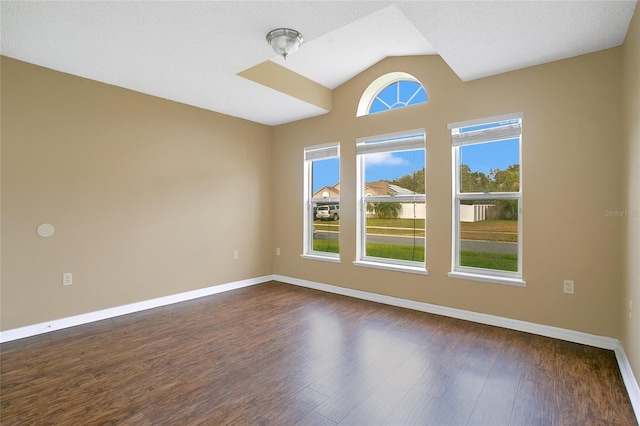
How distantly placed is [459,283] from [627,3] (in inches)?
103

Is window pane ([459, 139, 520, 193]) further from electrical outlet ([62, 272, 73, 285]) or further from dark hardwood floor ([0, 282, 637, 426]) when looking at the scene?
electrical outlet ([62, 272, 73, 285])

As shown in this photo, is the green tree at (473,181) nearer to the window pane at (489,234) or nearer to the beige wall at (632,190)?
the window pane at (489,234)

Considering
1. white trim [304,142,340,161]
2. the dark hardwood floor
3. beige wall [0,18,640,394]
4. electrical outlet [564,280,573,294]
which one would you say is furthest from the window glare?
the dark hardwood floor

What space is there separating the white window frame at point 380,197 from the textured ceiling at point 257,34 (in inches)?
34.2

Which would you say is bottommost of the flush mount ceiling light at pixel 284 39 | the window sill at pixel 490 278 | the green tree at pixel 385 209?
the window sill at pixel 490 278

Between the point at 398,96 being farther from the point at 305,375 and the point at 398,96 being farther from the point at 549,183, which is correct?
the point at 305,375

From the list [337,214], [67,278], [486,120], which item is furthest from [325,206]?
[67,278]

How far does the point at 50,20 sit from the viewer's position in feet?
7.67

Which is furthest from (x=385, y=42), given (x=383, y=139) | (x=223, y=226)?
(x=223, y=226)

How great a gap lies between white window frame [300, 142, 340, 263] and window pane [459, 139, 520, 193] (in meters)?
1.79

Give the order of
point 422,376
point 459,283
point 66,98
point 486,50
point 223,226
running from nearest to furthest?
point 422,376, point 486,50, point 66,98, point 459,283, point 223,226

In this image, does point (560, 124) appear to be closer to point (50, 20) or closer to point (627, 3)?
point (627, 3)

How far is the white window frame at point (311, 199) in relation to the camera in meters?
4.68

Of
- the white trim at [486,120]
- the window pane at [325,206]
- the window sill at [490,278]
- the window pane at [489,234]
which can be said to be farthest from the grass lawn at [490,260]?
the window pane at [325,206]
